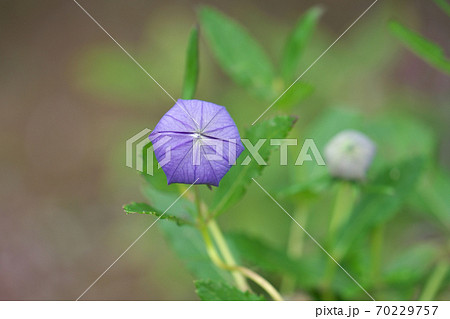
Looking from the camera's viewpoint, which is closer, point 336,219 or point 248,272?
point 248,272

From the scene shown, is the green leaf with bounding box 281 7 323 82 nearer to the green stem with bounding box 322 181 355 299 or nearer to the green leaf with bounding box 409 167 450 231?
the green stem with bounding box 322 181 355 299

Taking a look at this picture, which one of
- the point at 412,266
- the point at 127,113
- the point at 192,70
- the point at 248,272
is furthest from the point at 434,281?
the point at 127,113

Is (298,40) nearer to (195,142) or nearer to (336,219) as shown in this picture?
(336,219)

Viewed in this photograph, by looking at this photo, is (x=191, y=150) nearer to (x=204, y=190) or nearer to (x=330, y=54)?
(x=204, y=190)

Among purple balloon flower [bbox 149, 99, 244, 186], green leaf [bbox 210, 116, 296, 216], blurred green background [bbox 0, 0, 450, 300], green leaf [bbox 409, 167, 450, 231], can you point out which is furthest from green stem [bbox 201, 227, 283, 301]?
green leaf [bbox 409, 167, 450, 231]

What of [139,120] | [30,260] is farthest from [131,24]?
[30,260]
